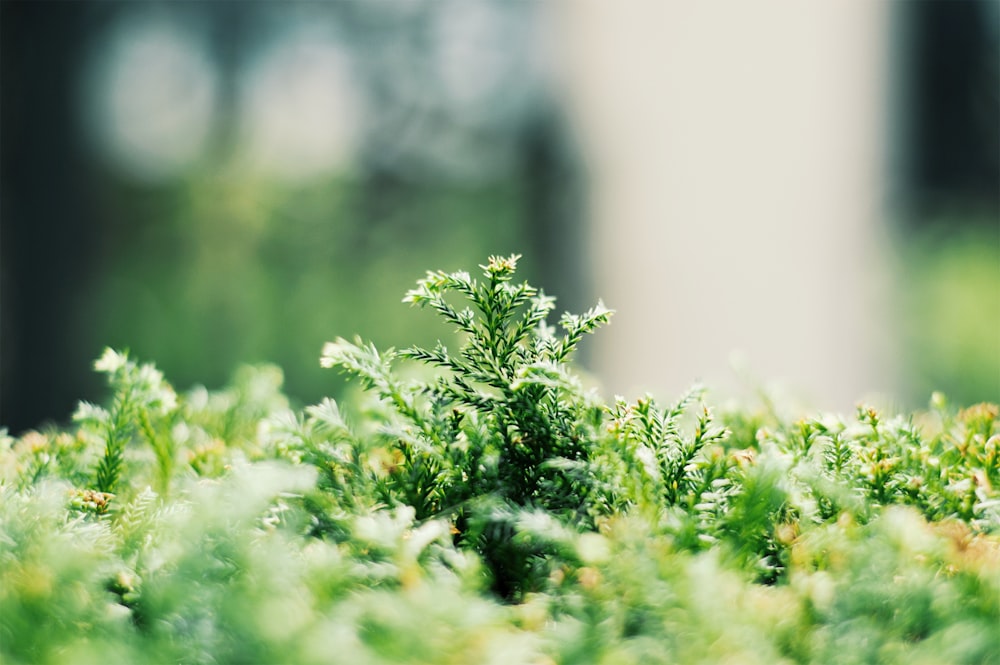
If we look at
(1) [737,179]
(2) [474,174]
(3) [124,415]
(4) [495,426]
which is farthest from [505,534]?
(2) [474,174]

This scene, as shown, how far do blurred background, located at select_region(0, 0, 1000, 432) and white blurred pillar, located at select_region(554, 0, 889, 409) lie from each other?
0.02 m

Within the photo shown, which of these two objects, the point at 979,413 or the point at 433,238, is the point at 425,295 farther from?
the point at 433,238

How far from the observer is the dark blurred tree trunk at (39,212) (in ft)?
18.7

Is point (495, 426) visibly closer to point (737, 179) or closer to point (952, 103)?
point (737, 179)

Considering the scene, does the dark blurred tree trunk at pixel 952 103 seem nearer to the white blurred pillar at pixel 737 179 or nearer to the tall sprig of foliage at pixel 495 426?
the white blurred pillar at pixel 737 179

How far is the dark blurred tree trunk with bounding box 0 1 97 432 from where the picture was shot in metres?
5.70

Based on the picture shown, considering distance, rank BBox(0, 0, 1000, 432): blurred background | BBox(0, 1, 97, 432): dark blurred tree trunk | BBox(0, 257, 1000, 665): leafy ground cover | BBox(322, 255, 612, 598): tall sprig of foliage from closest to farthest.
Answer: BBox(0, 257, 1000, 665): leafy ground cover → BBox(322, 255, 612, 598): tall sprig of foliage → BBox(0, 1, 97, 432): dark blurred tree trunk → BBox(0, 0, 1000, 432): blurred background

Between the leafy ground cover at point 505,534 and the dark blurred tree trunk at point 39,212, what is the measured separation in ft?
17.8

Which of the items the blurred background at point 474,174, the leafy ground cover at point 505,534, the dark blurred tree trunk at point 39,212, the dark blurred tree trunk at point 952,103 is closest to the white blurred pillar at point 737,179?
the blurred background at point 474,174

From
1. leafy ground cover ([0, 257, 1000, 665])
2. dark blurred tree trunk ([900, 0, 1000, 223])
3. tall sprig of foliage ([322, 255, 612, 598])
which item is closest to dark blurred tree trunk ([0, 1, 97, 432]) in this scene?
leafy ground cover ([0, 257, 1000, 665])

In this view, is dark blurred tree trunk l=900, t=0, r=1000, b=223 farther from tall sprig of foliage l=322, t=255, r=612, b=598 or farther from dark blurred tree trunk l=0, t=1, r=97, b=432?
tall sprig of foliage l=322, t=255, r=612, b=598

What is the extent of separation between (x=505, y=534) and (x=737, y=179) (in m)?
5.79

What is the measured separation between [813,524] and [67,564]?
2.02 ft

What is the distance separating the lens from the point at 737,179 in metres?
6.14
